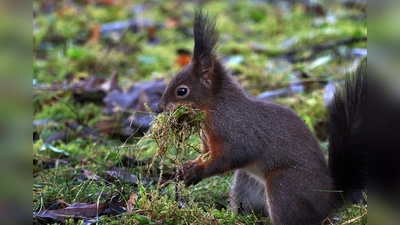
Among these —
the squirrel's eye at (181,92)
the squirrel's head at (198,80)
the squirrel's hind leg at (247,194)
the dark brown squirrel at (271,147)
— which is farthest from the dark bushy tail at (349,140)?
the squirrel's eye at (181,92)

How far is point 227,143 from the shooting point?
249cm

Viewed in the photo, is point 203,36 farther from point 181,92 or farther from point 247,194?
point 247,194

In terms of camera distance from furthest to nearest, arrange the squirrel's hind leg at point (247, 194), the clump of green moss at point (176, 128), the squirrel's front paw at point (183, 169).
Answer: the squirrel's hind leg at point (247, 194) < the squirrel's front paw at point (183, 169) < the clump of green moss at point (176, 128)

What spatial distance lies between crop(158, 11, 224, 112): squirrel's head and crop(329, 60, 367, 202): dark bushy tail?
1.95 ft

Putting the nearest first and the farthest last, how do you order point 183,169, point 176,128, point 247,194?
point 176,128 < point 183,169 < point 247,194

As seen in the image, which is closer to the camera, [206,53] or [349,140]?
[349,140]

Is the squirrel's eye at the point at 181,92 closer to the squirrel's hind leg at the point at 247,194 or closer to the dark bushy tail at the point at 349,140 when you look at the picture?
the squirrel's hind leg at the point at 247,194

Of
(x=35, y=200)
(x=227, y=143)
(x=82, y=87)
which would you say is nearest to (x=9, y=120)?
(x=35, y=200)

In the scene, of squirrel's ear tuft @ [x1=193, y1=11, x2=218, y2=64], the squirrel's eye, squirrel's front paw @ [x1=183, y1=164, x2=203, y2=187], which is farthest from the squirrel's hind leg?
squirrel's ear tuft @ [x1=193, y1=11, x2=218, y2=64]

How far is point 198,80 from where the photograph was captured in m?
2.66

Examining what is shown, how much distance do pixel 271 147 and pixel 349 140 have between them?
0.35 metres

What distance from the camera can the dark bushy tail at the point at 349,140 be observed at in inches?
94.2

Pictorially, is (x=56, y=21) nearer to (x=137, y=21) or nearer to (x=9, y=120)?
(x=137, y=21)

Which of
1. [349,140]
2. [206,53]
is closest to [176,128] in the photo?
[206,53]
